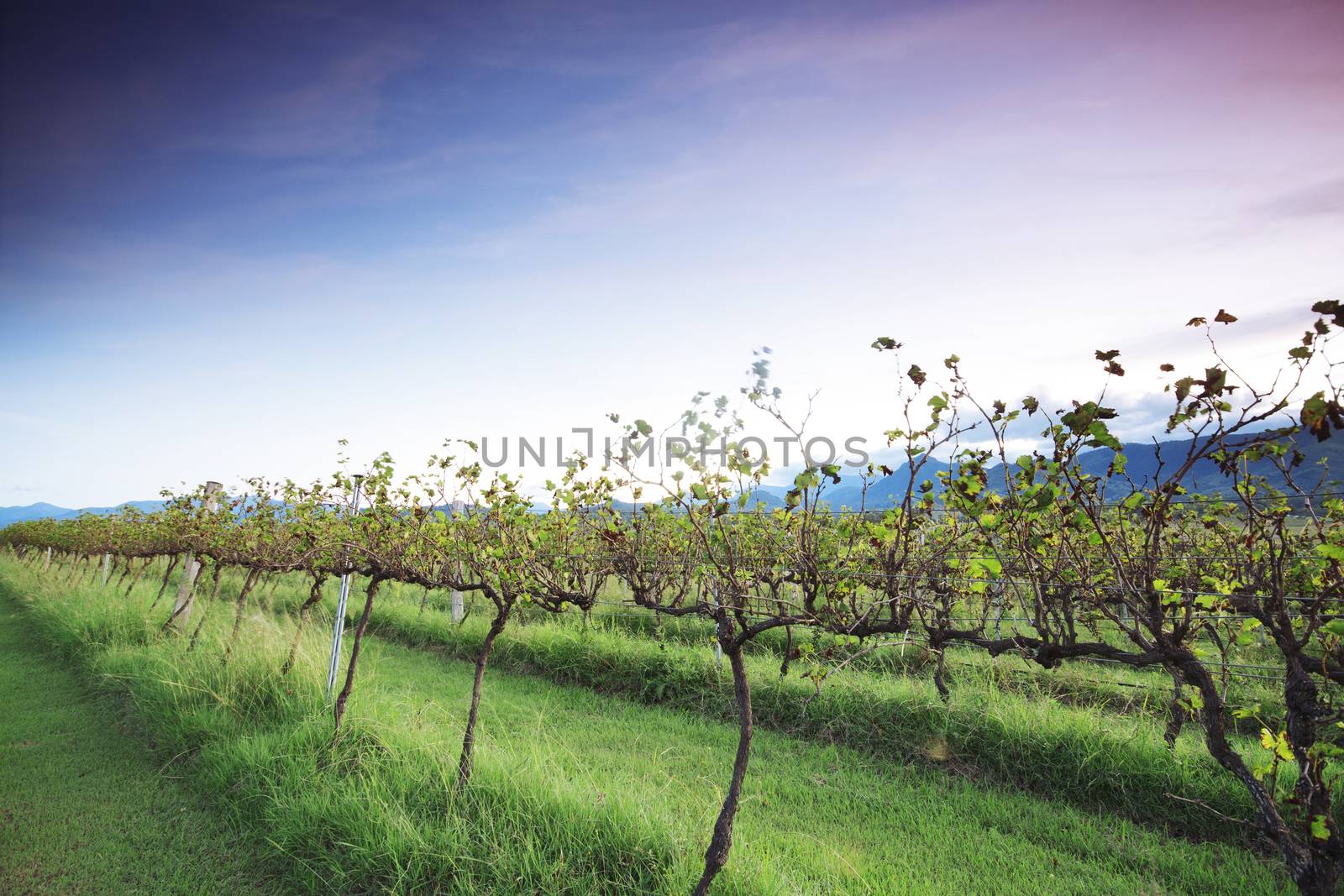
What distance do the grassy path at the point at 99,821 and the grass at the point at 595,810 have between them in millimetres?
234

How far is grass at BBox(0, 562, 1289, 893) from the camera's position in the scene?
3670mm

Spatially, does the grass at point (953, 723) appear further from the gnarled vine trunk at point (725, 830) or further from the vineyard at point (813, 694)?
the gnarled vine trunk at point (725, 830)

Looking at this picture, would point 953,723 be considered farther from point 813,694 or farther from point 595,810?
point 595,810

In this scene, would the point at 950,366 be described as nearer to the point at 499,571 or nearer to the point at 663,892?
the point at 663,892

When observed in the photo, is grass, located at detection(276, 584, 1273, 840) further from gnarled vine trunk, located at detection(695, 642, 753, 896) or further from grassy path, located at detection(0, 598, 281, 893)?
grassy path, located at detection(0, 598, 281, 893)

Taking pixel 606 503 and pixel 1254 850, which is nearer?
pixel 1254 850

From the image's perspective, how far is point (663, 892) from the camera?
130 inches

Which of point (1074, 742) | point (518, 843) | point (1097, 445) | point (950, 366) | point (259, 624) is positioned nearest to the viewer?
point (1097, 445)

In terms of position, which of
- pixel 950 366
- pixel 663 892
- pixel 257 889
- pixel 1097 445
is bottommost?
pixel 257 889

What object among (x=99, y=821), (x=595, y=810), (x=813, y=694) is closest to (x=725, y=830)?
(x=595, y=810)

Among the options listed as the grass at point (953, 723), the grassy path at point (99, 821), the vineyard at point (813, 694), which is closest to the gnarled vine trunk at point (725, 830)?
the vineyard at point (813, 694)

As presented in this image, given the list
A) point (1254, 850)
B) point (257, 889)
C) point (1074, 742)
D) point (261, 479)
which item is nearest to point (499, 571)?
point (257, 889)

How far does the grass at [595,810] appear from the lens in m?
3.67

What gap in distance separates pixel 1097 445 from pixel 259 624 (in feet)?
31.7
